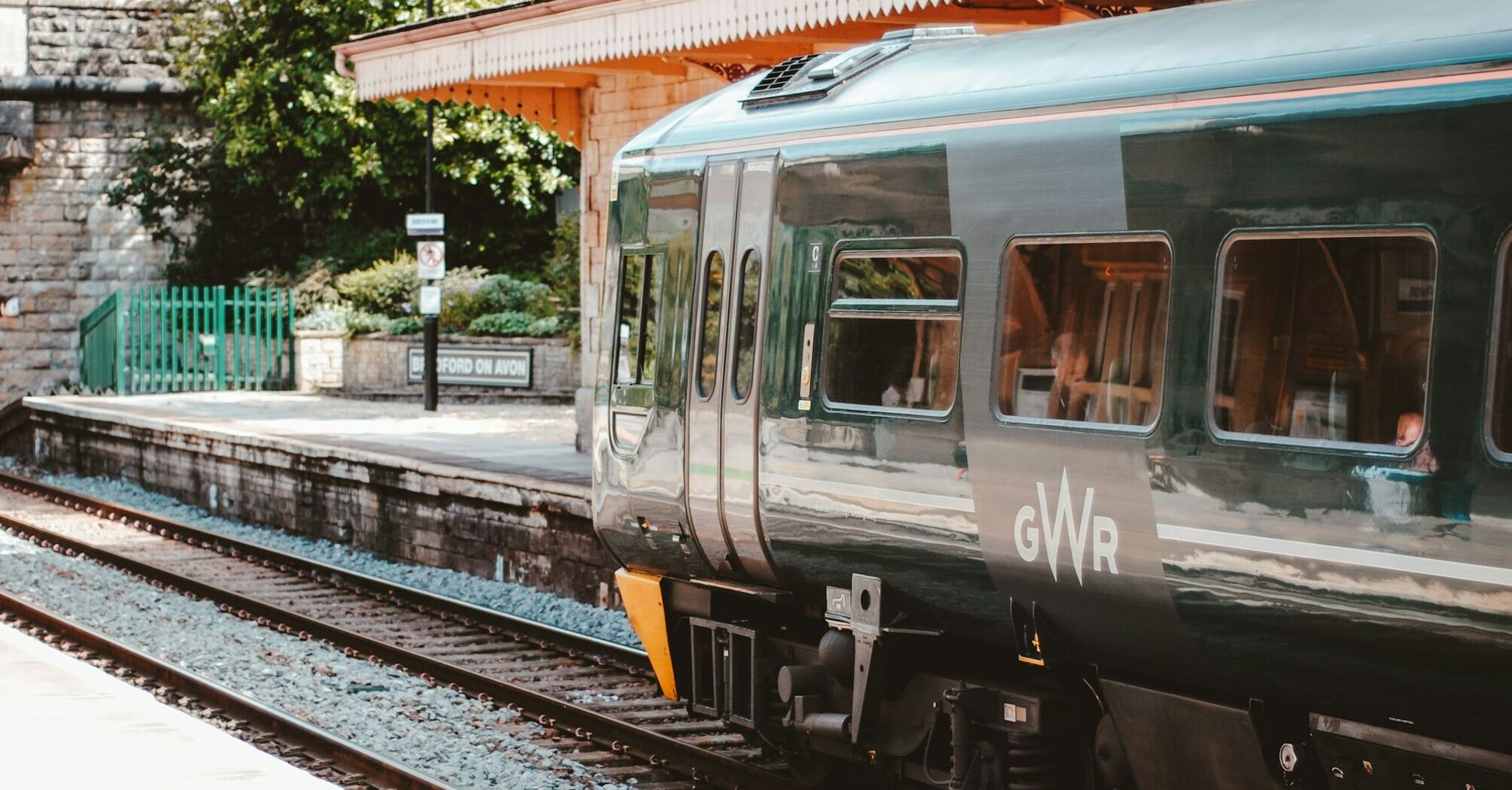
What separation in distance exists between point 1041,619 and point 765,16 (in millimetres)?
7178

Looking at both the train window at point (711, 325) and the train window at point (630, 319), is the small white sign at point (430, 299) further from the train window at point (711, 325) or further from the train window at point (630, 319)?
the train window at point (711, 325)

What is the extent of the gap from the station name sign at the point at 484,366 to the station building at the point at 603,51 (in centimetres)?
735

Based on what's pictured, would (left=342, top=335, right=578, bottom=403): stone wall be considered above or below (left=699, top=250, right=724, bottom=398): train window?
below

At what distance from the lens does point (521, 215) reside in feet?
103

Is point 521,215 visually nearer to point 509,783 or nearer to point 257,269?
point 257,269

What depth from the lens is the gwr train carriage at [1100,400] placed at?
15.2 ft

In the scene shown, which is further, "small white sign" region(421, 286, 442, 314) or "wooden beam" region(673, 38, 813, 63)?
"small white sign" region(421, 286, 442, 314)

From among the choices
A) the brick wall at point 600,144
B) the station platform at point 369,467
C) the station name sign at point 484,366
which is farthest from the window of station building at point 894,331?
the station name sign at point 484,366

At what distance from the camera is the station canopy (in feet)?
38.4

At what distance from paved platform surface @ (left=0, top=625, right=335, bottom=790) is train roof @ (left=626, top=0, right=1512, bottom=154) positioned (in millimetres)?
3249

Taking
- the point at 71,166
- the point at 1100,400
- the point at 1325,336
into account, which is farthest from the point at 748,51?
the point at 71,166

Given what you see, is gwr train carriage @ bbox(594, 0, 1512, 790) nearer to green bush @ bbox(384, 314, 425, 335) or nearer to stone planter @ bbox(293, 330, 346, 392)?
green bush @ bbox(384, 314, 425, 335)

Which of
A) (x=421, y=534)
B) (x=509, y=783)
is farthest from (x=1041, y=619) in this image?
(x=421, y=534)

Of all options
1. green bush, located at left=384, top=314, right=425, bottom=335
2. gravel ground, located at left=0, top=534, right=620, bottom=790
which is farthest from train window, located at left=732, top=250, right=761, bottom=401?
green bush, located at left=384, top=314, right=425, bottom=335
